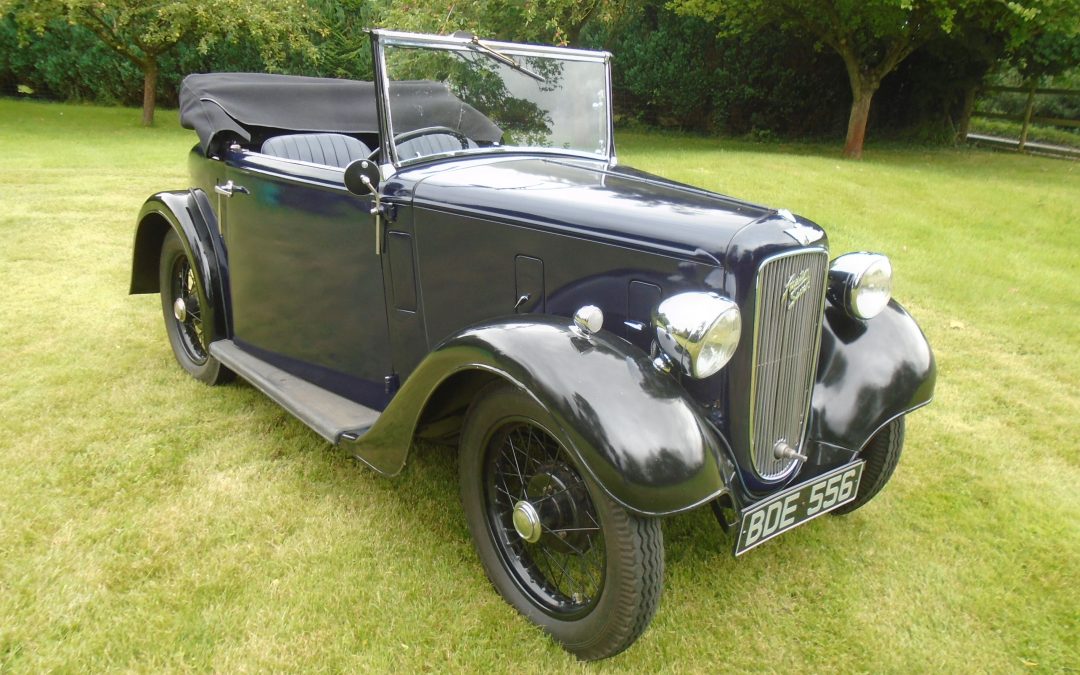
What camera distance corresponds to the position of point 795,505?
223 centimetres

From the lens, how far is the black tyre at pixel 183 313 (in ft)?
13.0

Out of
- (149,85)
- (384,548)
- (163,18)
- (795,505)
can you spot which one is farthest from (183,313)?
(149,85)

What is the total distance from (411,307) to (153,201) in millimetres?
1979

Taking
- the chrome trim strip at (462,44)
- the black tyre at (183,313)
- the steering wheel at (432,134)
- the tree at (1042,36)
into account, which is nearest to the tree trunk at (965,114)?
the tree at (1042,36)

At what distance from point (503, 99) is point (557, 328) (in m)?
1.33

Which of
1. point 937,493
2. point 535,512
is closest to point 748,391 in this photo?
point 535,512

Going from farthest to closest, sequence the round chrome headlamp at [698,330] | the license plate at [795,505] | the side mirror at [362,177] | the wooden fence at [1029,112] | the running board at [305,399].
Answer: the wooden fence at [1029,112], the running board at [305,399], the side mirror at [362,177], the license plate at [795,505], the round chrome headlamp at [698,330]

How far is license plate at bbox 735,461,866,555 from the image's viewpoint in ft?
6.93

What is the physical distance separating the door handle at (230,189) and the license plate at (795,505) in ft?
8.55

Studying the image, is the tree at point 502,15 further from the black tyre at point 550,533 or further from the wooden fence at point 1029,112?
the black tyre at point 550,533

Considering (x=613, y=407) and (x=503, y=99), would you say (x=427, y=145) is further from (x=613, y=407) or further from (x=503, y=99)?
(x=613, y=407)

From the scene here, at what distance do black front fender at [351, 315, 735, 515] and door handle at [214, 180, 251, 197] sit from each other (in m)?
1.76

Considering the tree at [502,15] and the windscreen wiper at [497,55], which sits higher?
the tree at [502,15]

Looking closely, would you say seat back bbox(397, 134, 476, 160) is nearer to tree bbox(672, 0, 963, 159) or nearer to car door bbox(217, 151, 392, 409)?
car door bbox(217, 151, 392, 409)
